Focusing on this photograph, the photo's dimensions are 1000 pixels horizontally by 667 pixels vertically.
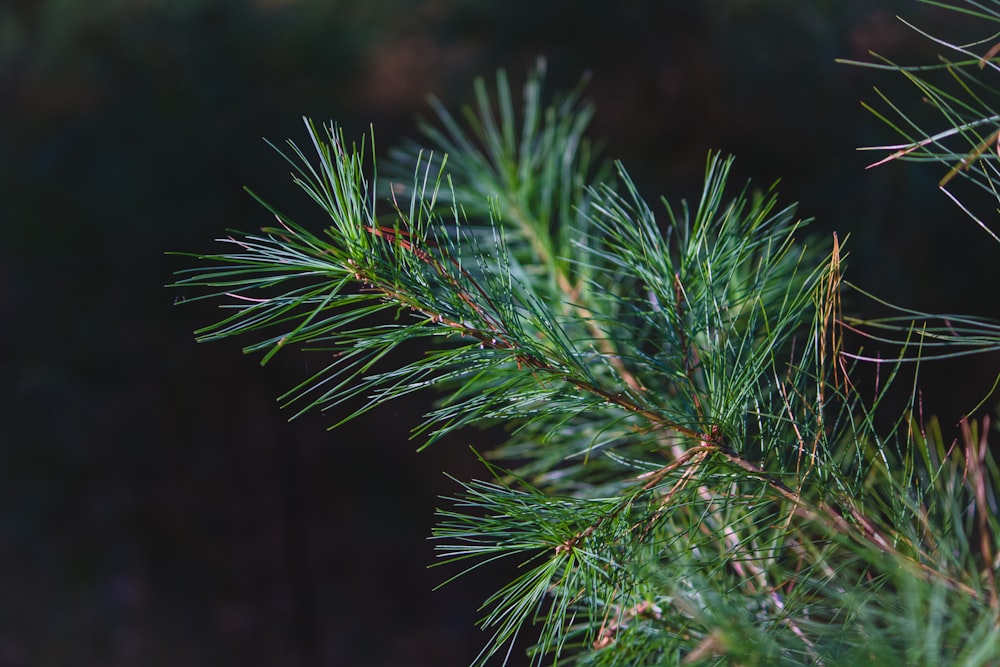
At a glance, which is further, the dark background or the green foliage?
the dark background

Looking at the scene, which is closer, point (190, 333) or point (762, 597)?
point (762, 597)

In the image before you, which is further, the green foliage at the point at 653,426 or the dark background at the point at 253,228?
the dark background at the point at 253,228

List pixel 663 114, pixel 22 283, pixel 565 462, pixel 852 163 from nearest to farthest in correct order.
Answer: pixel 565 462 → pixel 852 163 → pixel 663 114 → pixel 22 283

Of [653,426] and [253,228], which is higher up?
[253,228]

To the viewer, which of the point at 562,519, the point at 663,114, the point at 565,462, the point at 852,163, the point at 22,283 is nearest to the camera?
the point at 562,519

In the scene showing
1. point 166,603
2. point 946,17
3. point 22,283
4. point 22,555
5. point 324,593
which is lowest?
point 324,593

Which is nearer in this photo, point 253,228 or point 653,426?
point 653,426

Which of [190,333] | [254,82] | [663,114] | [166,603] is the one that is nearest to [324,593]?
[166,603]

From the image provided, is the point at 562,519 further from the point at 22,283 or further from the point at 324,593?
the point at 22,283
